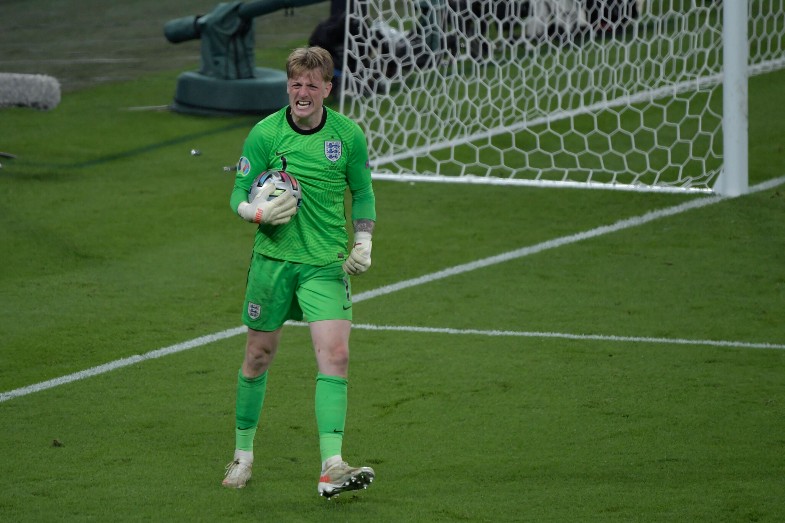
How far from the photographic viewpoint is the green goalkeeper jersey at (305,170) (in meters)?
5.39

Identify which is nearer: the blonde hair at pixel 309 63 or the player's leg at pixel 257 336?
the blonde hair at pixel 309 63

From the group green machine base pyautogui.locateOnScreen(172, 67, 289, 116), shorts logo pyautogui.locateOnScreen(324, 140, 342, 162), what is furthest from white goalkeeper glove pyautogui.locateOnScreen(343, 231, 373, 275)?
green machine base pyautogui.locateOnScreen(172, 67, 289, 116)

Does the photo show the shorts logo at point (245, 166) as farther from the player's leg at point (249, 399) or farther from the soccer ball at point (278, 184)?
the player's leg at point (249, 399)

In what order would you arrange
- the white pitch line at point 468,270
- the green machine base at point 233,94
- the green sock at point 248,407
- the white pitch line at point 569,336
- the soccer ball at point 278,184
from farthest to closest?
the green machine base at point 233,94, the white pitch line at point 569,336, the white pitch line at point 468,270, the green sock at point 248,407, the soccer ball at point 278,184

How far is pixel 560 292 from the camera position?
27.6 ft

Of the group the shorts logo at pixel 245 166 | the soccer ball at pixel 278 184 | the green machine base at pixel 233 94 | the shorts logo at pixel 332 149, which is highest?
the shorts logo at pixel 332 149

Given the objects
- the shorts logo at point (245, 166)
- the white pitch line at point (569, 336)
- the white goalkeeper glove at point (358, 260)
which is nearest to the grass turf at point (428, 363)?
the white pitch line at point (569, 336)

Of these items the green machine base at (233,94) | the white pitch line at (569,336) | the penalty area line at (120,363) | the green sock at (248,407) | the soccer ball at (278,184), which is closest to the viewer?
the soccer ball at (278,184)

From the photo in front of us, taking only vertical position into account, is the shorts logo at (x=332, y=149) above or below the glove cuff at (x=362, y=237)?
above

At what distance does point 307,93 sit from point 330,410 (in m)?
1.20

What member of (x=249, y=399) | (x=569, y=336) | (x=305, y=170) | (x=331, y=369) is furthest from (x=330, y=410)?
(x=569, y=336)

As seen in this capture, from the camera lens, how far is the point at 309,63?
521 cm

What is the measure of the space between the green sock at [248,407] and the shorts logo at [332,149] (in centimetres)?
92

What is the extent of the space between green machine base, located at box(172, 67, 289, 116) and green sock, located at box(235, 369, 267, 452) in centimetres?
812
